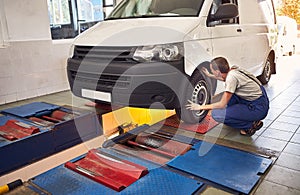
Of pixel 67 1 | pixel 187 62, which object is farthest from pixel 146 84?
pixel 67 1

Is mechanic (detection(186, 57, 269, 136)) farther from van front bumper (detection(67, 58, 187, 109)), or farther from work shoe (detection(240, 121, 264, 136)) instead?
van front bumper (detection(67, 58, 187, 109))

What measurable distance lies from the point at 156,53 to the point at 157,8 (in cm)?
97

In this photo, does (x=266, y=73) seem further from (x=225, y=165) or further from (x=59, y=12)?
(x=59, y=12)

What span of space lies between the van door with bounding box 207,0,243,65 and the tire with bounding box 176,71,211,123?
43 cm

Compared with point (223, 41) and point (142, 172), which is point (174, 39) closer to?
point (223, 41)

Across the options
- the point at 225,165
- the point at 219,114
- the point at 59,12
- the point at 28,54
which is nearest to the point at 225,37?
the point at 219,114

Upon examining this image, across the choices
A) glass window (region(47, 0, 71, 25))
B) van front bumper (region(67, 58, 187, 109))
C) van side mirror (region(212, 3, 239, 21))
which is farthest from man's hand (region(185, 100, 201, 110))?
glass window (region(47, 0, 71, 25))

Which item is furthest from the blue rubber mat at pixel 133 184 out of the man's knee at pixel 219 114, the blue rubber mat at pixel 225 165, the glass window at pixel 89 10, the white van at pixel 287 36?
the white van at pixel 287 36

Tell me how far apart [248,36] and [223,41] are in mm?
903

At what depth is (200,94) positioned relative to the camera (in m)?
3.41

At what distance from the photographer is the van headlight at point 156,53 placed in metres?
2.88

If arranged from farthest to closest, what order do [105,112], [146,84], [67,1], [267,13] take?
1. [67,1]
2. [267,13]
3. [105,112]
4. [146,84]

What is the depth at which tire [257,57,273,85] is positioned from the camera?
549 cm

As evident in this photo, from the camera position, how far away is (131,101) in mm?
2984
